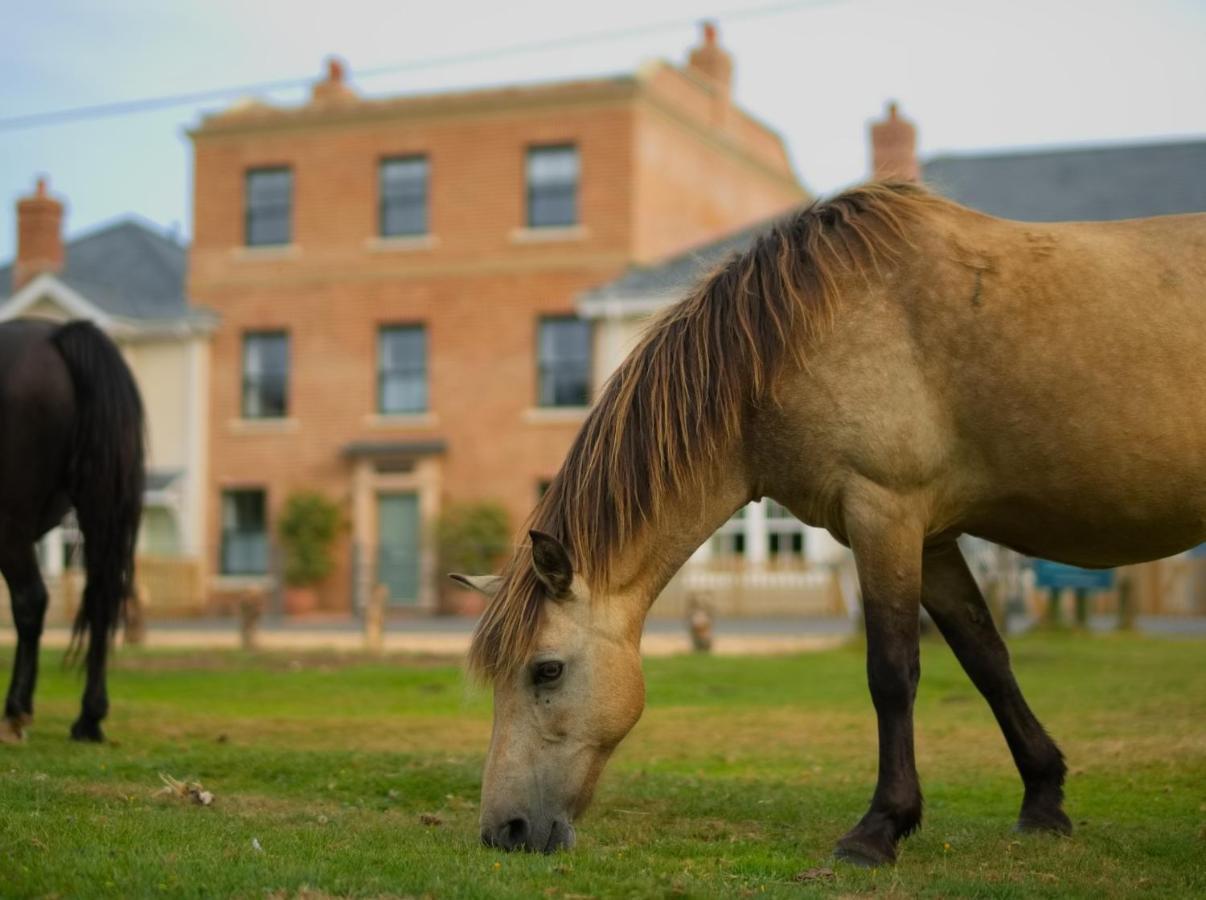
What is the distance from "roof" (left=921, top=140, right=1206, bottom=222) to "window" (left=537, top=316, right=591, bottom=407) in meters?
7.81

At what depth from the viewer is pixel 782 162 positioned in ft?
130

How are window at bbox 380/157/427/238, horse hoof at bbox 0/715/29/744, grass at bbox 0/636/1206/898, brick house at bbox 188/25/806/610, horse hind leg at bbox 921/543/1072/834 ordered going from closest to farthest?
grass at bbox 0/636/1206/898
horse hind leg at bbox 921/543/1072/834
horse hoof at bbox 0/715/29/744
brick house at bbox 188/25/806/610
window at bbox 380/157/427/238

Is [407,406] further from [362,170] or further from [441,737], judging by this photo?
[441,737]

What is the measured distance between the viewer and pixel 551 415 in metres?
31.2

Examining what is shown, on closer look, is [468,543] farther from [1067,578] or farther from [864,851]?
[864,851]

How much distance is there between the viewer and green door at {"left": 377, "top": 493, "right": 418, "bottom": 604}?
31.4m

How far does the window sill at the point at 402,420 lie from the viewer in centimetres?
3225

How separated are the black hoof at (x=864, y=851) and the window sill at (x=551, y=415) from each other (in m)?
25.6

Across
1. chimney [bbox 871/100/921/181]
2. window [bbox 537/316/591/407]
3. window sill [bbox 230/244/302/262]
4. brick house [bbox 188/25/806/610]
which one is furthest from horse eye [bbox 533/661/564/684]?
window sill [bbox 230/244/302/262]

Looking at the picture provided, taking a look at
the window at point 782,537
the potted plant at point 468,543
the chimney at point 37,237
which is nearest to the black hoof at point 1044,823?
the window at point 782,537

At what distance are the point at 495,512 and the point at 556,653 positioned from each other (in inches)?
989

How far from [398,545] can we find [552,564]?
2700cm

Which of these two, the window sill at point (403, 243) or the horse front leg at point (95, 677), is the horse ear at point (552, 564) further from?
the window sill at point (403, 243)

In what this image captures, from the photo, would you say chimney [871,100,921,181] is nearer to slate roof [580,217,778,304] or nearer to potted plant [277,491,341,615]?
slate roof [580,217,778,304]
